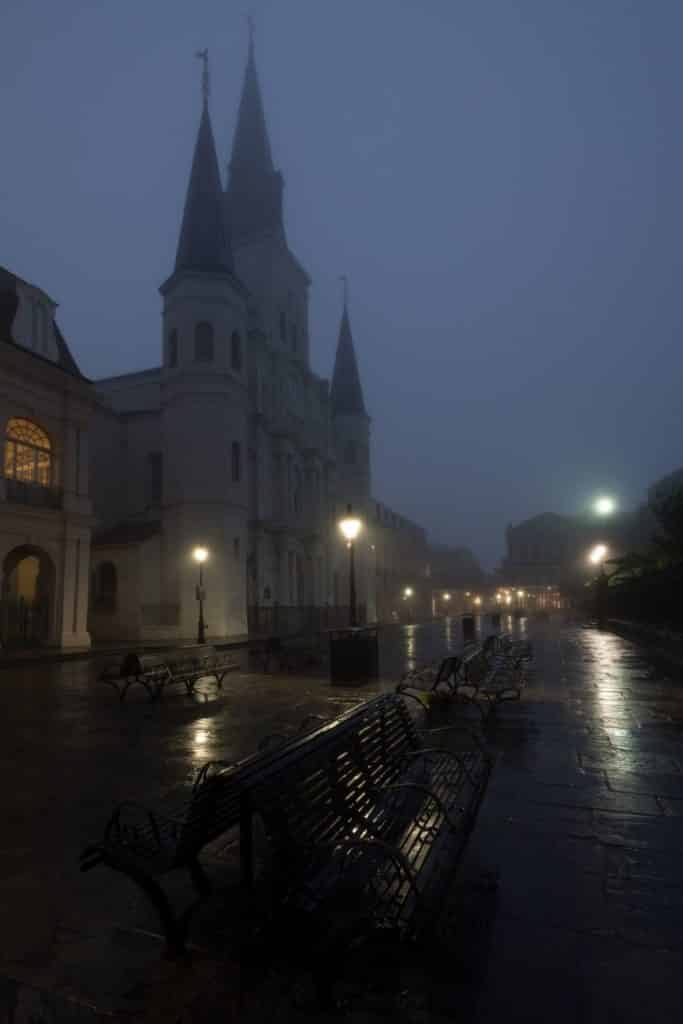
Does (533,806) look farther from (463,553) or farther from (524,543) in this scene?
(463,553)

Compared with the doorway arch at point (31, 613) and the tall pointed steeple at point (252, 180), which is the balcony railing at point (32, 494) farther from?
the tall pointed steeple at point (252, 180)

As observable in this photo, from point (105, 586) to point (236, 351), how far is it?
15477 mm

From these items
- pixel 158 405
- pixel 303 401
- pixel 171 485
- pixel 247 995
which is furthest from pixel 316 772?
pixel 303 401

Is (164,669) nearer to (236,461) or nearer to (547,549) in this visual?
(236,461)

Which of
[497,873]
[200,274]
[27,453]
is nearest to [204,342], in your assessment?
[200,274]

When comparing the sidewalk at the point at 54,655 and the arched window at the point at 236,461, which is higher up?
the arched window at the point at 236,461

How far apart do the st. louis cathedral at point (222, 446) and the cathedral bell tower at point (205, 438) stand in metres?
0.08

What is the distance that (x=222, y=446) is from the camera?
3475cm

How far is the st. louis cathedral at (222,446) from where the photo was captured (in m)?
33.6

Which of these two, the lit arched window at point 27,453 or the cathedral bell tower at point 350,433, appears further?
the cathedral bell tower at point 350,433

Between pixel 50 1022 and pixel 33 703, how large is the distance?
9.91 metres

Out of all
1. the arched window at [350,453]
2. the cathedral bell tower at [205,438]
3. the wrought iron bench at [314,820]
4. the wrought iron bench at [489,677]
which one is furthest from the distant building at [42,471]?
the arched window at [350,453]

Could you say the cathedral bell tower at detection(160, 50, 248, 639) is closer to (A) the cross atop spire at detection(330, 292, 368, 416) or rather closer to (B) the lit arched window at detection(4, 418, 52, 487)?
(B) the lit arched window at detection(4, 418, 52, 487)

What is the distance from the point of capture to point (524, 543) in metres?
131
